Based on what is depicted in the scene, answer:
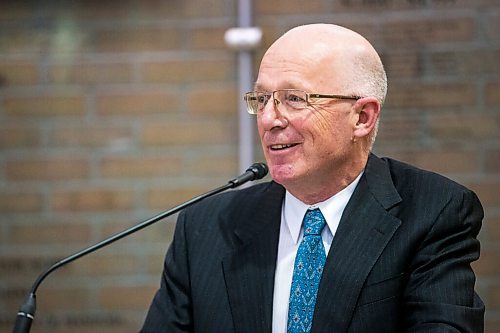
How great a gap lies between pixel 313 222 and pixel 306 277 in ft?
0.46

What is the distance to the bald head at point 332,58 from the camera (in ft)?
6.42

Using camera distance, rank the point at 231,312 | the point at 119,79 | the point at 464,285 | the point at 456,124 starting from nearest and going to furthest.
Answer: the point at 464,285
the point at 231,312
the point at 456,124
the point at 119,79

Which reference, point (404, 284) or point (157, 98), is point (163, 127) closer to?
point (157, 98)

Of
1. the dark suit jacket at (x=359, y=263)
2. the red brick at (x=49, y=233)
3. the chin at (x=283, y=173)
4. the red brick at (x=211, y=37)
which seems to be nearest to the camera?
the dark suit jacket at (x=359, y=263)

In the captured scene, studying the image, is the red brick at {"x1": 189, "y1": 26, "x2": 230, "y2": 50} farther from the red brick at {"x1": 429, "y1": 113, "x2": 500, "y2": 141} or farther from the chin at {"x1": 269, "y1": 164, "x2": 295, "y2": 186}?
the chin at {"x1": 269, "y1": 164, "x2": 295, "y2": 186}

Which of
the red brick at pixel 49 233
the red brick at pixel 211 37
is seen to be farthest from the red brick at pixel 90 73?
the red brick at pixel 49 233

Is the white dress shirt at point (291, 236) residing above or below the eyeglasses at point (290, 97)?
below

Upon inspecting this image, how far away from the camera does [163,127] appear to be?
3.26m

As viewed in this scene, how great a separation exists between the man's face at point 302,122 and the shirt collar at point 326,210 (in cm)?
7

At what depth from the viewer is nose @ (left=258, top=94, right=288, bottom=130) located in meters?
1.96

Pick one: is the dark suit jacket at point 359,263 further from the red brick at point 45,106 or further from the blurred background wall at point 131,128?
the red brick at point 45,106

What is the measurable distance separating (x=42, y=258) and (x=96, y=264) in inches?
8.5

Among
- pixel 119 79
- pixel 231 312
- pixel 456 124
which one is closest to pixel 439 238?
pixel 231 312

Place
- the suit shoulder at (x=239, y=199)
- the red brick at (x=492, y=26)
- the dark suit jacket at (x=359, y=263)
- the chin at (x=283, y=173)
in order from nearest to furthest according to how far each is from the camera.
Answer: the dark suit jacket at (x=359, y=263)
the chin at (x=283, y=173)
the suit shoulder at (x=239, y=199)
the red brick at (x=492, y=26)
